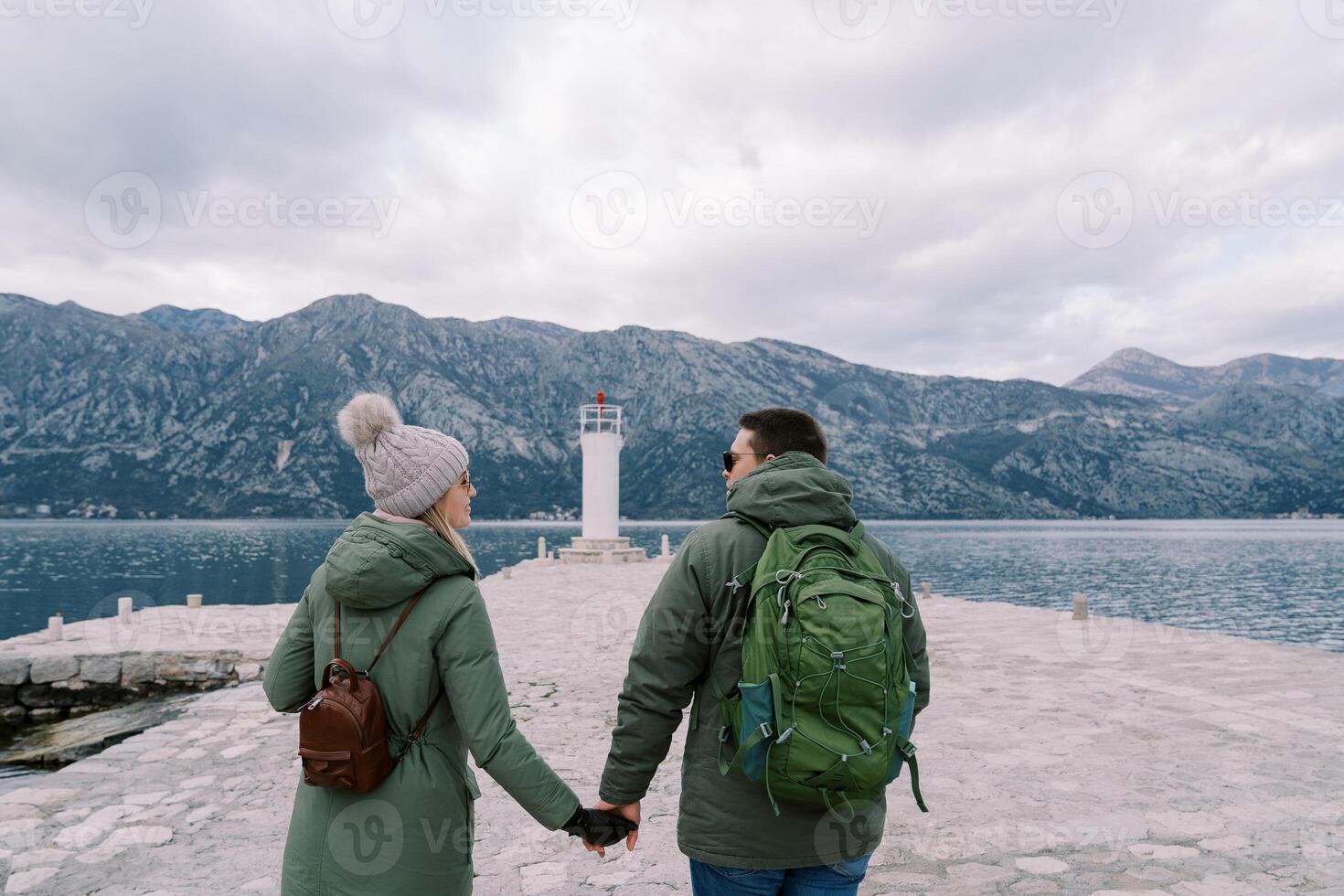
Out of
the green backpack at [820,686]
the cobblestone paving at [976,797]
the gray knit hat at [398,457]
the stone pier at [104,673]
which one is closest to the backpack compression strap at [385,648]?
the gray knit hat at [398,457]

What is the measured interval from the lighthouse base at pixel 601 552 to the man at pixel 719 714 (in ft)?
103

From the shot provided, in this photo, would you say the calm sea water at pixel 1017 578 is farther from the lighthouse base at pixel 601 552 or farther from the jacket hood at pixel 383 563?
the jacket hood at pixel 383 563

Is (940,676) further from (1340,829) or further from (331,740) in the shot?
(331,740)

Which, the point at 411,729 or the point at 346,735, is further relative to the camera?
the point at 411,729

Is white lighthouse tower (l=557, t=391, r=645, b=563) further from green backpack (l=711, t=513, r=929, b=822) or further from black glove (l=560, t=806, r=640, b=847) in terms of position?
green backpack (l=711, t=513, r=929, b=822)

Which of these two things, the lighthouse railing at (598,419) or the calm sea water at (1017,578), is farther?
the calm sea water at (1017,578)

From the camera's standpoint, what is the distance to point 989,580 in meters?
54.4

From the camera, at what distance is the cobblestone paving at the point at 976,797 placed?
4.51 m

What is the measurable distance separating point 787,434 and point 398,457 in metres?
1.36

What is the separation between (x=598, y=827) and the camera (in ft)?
8.53

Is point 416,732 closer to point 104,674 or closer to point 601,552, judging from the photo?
point 104,674

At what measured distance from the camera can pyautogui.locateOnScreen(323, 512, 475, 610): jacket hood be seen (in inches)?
91.4

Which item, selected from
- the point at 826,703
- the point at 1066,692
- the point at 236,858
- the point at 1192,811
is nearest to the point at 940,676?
the point at 1066,692

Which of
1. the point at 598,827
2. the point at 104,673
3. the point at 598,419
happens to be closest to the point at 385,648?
the point at 598,827
